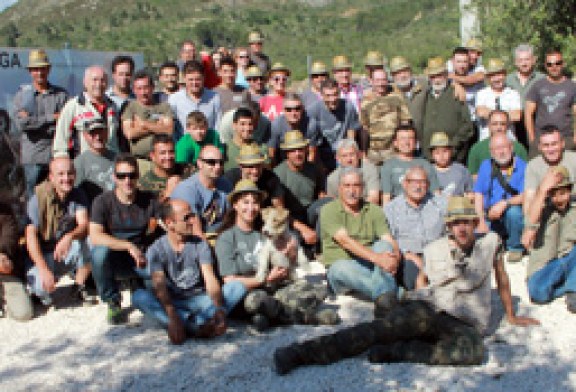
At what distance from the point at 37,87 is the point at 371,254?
14.1 feet

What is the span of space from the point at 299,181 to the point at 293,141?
1.52ft

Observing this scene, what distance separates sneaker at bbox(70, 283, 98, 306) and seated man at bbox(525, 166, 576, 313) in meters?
4.02

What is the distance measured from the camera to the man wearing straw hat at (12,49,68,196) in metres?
7.56

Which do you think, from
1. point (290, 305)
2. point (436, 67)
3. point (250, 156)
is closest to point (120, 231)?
point (250, 156)

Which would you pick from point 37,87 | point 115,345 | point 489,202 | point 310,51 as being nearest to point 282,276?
point 115,345

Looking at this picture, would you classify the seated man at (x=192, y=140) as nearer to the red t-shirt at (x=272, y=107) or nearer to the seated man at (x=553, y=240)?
the red t-shirt at (x=272, y=107)

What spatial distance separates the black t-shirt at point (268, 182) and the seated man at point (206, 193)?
0.50m

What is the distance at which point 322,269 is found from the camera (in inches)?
288

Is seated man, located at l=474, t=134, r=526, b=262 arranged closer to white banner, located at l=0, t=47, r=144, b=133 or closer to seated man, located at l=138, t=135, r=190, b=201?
seated man, located at l=138, t=135, r=190, b=201

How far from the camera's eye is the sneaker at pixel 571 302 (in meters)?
5.71

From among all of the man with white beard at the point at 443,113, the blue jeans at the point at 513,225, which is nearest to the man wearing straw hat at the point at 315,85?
the man with white beard at the point at 443,113

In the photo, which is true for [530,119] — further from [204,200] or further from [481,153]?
[204,200]

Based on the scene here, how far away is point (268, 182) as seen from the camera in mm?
7094

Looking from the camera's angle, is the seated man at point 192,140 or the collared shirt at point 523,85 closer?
the seated man at point 192,140
